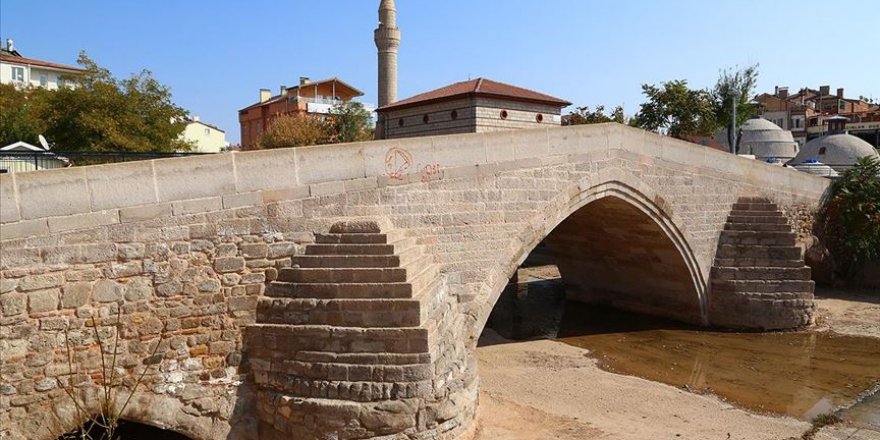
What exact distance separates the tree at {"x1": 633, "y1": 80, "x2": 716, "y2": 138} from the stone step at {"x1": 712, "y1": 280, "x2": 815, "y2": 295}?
56.7ft

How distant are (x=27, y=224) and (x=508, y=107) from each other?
15323mm

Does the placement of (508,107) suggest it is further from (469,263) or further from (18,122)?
(18,122)

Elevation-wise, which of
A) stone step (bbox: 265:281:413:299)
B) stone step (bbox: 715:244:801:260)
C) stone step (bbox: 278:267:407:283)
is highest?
stone step (bbox: 278:267:407:283)

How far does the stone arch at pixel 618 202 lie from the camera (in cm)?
923

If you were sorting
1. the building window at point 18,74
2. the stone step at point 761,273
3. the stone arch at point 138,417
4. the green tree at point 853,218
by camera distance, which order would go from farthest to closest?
1. the building window at point 18,74
2. the green tree at point 853,218
3. the stone step at point 761,273
4. the stone arch at point 138,417

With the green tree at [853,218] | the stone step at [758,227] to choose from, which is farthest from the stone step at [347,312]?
the green tree at [853,218]

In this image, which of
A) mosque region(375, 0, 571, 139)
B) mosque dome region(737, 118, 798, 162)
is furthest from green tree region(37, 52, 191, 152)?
mosque dome region(737, 118, 798, 162)

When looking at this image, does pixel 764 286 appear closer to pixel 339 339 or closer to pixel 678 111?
pixel 339 339

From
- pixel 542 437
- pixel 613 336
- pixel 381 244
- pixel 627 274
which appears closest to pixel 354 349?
pixel 381 244

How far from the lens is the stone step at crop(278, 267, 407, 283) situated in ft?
21.0

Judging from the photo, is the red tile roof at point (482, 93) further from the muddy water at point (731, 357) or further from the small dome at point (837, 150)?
the small dome at point (837, 150)

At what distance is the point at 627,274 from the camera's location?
1530 centimetres

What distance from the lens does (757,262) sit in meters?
13.3

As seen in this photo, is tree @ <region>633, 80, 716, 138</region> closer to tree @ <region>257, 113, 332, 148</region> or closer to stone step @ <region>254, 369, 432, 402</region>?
tree @ <region>257, 113, 332, 148</region>
